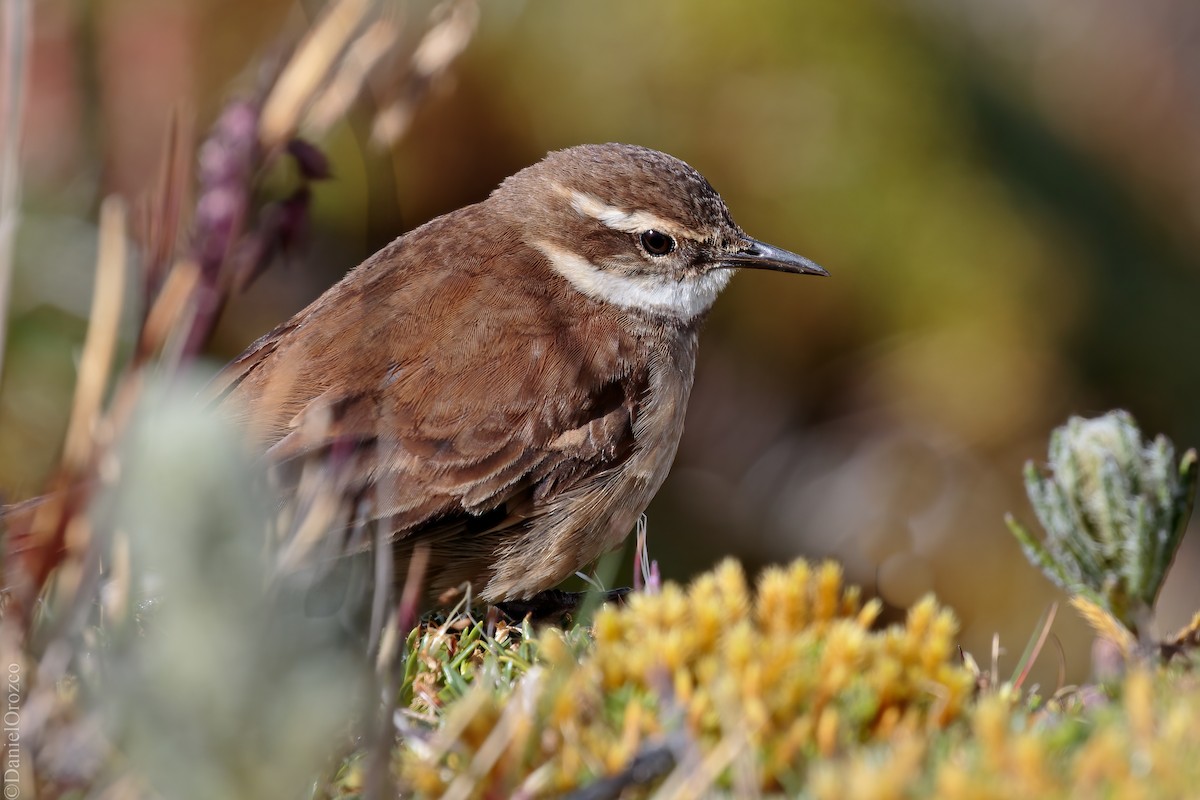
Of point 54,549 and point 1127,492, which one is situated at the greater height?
point 1127,492

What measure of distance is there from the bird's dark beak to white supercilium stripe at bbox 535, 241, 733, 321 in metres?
0.16

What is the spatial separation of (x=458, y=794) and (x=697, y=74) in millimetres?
7656

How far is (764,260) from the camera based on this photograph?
222 inches

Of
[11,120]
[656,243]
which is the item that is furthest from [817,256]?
[11,120]

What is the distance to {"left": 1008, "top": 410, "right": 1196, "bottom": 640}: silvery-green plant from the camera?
3170 millimetres

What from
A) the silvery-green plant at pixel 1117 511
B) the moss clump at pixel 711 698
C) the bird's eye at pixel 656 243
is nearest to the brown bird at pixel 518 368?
the bird's eye at pixel 656 243

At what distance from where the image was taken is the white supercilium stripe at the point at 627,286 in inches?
217

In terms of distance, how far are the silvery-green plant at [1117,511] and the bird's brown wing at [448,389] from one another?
→ 203 cm

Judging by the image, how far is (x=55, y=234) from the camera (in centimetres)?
701

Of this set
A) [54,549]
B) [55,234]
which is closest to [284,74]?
[54,549]

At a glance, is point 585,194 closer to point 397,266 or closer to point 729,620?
point 397,266

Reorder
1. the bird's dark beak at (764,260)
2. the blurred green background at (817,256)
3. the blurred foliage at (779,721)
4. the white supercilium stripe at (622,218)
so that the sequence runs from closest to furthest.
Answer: the blurred foliage at (779,721), the white supercilium stripe at (622,218), the bird's dark beak at (764,260), the blurred green background at (817,256)

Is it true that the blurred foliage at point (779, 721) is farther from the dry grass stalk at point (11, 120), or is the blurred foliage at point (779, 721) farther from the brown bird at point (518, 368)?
the brown bird at point (518, 368)

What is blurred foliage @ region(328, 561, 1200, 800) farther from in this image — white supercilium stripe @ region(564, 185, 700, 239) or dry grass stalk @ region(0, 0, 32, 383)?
white supercilium stripe @ region(564, 185, 700, 239)
